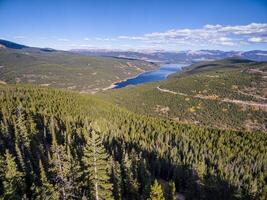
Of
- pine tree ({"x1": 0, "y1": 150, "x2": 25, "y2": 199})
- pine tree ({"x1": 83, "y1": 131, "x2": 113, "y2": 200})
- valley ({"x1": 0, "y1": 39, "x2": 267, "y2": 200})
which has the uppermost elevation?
pine tree ({"x1": 83, "y1": 131, "x2": 113, "y2": 200})

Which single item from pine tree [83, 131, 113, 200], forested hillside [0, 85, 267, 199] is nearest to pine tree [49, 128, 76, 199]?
forested hillside [0, 85, 267, 199]

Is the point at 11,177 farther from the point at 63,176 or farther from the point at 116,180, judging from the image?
the point at 116,180

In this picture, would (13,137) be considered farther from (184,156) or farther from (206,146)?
(206,146)

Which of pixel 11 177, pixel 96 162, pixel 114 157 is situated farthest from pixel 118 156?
pixel 96 162

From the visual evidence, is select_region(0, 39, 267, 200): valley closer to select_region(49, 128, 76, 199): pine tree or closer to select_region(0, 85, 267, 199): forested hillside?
select_region(0, 85, 267, 199): forested hillside

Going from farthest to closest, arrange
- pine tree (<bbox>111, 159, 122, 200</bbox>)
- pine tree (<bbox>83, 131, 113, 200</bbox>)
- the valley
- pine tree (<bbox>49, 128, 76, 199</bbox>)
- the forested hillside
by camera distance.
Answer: pine tree (<bbox>111, 159, 122, 200</bbox>), the valley, the forested hillside, pine tree (<bbox>49, 128, 76, 199</bbox>), pine tree (<bbox>83, 131, 113, 200</bbox>)

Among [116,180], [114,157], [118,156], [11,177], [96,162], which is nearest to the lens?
[96,162]

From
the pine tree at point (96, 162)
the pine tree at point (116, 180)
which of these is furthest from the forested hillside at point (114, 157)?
the pine tree at point (116, 180)

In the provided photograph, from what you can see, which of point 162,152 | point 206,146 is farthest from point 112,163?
point 206,146
